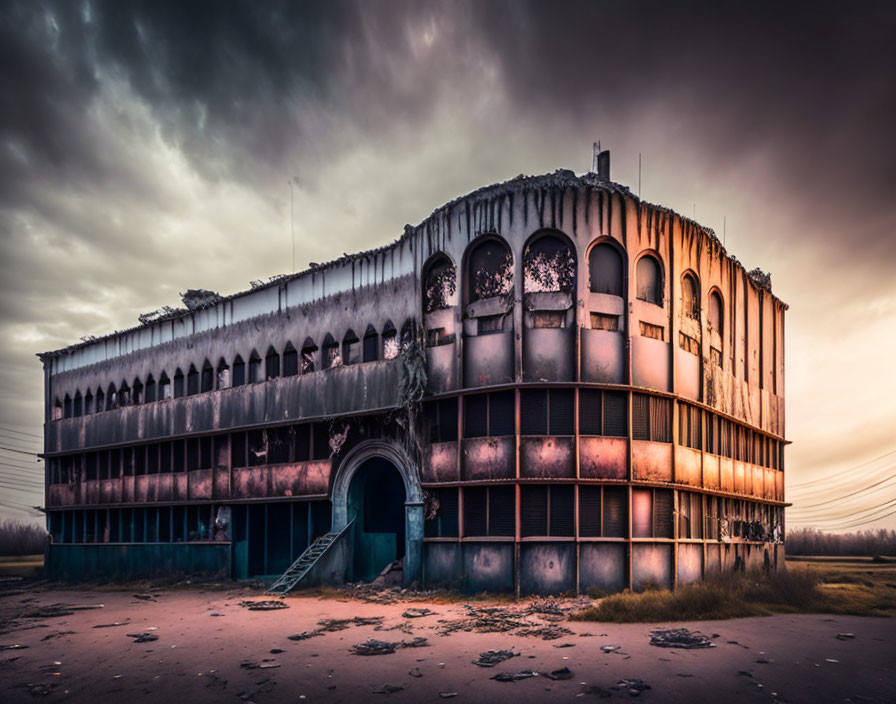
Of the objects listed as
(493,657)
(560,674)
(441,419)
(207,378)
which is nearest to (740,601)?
(493,657)

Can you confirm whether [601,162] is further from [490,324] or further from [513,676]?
[513,676]

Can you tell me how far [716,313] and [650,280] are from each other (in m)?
4.94

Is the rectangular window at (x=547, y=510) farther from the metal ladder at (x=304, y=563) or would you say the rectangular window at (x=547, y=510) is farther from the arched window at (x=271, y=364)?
the arched window at (x=271, y=364)

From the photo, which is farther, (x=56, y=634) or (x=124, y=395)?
(x=124, y=395)

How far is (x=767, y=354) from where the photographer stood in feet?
95.7

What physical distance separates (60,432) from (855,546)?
49.0m

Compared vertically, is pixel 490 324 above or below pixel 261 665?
above

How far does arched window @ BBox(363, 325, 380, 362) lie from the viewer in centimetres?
2366

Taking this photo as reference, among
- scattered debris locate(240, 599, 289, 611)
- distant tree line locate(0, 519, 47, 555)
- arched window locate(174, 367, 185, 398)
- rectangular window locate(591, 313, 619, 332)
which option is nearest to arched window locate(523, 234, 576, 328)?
rectangular window locate(591, 313, 619, 332)

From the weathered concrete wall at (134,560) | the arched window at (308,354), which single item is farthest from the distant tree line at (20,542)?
the arched window at (308,354)

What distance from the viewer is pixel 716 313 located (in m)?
24.5

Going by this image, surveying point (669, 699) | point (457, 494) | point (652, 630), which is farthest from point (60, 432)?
point (669, 699)

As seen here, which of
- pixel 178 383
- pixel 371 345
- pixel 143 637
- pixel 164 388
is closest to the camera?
pixel 143 637

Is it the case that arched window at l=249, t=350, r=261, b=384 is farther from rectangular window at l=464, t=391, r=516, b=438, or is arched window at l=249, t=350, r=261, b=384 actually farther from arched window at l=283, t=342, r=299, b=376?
rectangular window at l=464, t=391, r=516, b=438
